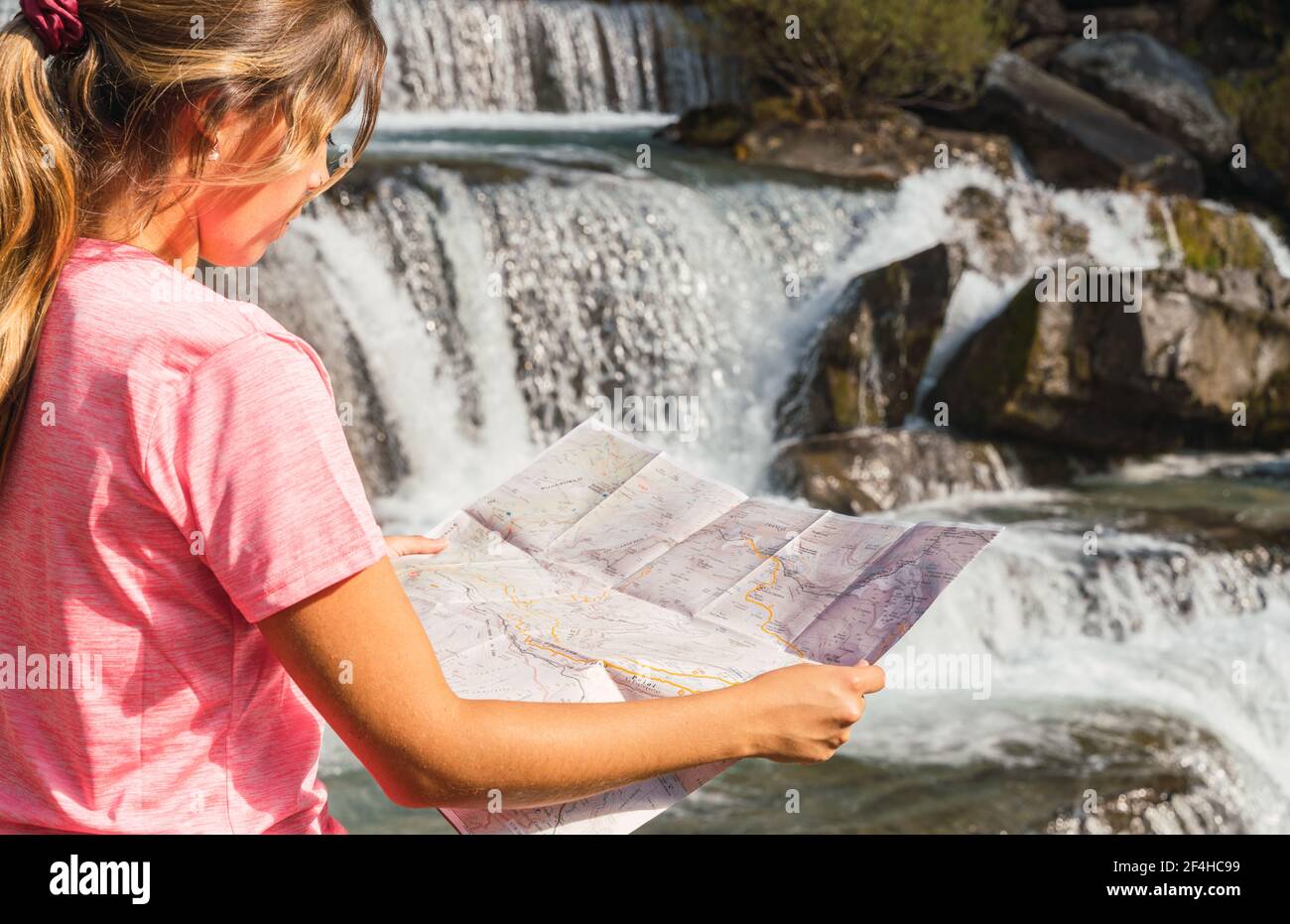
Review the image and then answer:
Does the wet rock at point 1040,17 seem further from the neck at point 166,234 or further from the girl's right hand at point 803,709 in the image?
the neck at point 166,234

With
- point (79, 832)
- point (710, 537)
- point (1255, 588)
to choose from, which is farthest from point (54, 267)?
point (1255, 588)

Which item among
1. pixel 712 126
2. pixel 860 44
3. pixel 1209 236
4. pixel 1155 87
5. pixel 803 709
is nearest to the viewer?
pixel 803 709

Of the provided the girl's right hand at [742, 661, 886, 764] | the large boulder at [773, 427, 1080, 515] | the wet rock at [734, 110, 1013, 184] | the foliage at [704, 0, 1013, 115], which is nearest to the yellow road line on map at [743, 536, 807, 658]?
the girl's right hand at [742, 661, 886, 764]

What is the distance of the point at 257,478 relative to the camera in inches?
33.4

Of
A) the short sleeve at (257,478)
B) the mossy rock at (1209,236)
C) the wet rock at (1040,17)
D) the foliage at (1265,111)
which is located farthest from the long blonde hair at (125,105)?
the wet rock at (1040,17)

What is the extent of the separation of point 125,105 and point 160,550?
1.05 feet

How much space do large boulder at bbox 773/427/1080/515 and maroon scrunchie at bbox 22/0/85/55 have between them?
5283mm

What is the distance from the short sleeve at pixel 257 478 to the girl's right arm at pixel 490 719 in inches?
0.9

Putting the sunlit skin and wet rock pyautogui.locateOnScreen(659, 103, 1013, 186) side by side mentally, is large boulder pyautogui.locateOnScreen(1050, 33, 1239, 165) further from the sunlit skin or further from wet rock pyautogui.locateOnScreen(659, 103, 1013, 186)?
the sunlit skin

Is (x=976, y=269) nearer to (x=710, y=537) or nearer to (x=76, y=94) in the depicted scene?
(x=710, y=537)

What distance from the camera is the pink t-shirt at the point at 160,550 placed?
85 centimetres

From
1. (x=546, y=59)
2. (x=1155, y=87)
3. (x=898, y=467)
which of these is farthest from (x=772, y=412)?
(x=1155, y=87)

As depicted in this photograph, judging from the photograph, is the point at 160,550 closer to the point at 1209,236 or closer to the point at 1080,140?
the point at 1209,236
